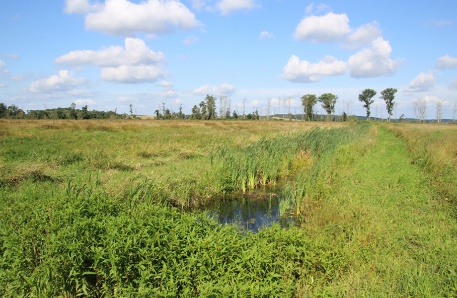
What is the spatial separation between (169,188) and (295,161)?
7.12m

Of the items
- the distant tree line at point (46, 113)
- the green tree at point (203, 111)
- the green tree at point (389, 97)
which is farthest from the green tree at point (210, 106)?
the green tree at point (389, 97)

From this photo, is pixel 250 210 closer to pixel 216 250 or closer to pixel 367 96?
pixel 216 250

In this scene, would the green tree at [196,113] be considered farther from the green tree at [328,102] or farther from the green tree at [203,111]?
the green tree at [328,102]

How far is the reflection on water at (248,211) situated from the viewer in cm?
796

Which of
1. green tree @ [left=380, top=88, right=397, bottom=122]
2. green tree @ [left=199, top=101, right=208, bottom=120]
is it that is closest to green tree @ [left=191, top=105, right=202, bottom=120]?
green tree @ [left=199, top=101, right=208, bottom=120]

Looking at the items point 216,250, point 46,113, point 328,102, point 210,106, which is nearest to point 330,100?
point 328,102

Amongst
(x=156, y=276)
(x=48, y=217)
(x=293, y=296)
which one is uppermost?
(x=48, y=217)

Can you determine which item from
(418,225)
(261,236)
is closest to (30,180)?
(261,236)

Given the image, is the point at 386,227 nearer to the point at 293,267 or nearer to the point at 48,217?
the point at 293,267

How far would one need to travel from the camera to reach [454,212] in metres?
6.91

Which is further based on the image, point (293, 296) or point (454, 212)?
point (454, 212)

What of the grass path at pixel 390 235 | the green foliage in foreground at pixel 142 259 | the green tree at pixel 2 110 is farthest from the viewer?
the green tree at pixel 2 110

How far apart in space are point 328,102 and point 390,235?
91.6 metres

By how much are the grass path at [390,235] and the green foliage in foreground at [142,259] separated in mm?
537
